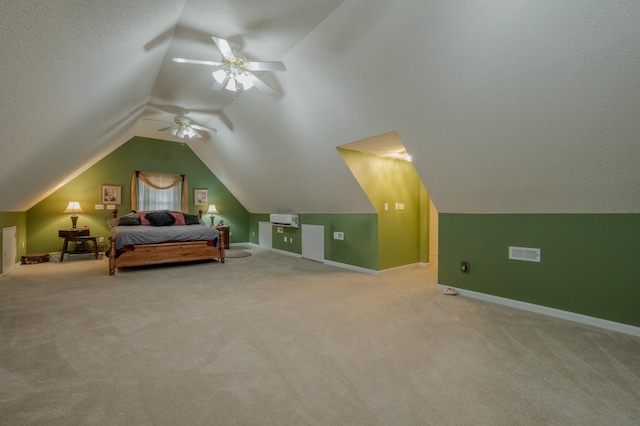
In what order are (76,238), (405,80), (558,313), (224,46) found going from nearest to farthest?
(224,46) < (405,80) < (558,313) < (76,238)

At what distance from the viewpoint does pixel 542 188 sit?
2.84m

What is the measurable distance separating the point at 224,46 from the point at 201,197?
240 inches

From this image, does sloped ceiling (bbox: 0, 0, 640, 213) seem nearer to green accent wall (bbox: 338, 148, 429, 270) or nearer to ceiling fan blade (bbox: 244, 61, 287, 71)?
ceiling fan blade (bbox: 244, 61, 287, 71)

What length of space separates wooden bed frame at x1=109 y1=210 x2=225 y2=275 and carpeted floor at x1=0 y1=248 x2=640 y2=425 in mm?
1282

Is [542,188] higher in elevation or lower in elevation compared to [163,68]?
lower

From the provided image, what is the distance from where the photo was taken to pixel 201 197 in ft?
26.6

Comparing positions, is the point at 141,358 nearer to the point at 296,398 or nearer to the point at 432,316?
the point at 296,398

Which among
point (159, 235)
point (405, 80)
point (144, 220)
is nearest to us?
point (405, 80)

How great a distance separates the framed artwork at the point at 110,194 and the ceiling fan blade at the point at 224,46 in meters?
5.84

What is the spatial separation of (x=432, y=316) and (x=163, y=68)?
4348mm

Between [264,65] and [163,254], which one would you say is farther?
[163,254]

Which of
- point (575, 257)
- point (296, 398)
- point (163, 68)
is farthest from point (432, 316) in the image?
point (163, 68)

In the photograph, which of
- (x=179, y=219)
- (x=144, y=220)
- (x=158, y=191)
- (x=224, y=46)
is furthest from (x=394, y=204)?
(x=158, y=191)

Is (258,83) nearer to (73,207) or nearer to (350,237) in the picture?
(350,237)
